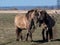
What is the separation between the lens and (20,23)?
19297mm

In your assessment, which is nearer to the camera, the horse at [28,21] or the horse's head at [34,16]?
the horse's head at [34,16]

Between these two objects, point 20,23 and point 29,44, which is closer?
point 29,44

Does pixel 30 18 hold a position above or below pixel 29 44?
above

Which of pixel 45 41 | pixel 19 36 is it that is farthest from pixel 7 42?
pixel 45 41

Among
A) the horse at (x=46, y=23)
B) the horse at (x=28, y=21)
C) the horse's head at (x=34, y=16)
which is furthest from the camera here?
the horse at (x=46, y=23)

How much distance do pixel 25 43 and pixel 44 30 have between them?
169cm

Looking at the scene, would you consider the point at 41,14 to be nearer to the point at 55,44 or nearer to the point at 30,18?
the point at 30,18

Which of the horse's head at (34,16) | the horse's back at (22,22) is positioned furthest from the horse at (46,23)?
the horse's back at (22,22)

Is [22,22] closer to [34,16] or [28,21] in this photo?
[28,21]

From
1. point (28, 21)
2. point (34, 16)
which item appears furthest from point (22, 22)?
point (34, 16)

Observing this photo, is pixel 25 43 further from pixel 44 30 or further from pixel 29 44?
pixel 44 30

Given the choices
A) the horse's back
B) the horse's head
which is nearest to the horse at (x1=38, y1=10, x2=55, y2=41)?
the horse's head

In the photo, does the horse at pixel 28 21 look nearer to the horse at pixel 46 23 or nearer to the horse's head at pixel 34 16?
the horse's head at pixel 34 16

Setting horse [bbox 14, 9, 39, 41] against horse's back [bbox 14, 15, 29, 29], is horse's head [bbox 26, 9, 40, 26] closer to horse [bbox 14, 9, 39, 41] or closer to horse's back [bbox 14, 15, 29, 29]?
horse [bbox 14, 9, 39, 41]
